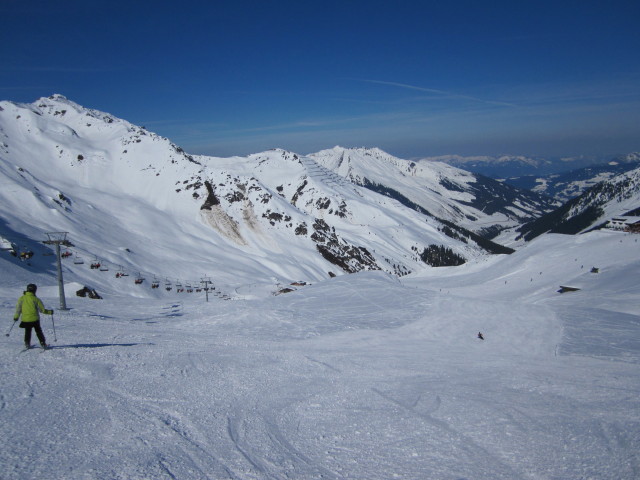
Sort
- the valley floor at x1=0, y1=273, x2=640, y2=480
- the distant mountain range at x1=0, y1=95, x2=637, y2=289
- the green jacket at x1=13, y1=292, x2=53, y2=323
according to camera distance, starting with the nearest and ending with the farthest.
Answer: the valley floor at x1=0, y1=273, x2=640, y2=480 → the green jacket at x1=13, y1=292, x2=53, y2=323 → the distant mountain range at x1=0, y1=95, x2=637, y2=289

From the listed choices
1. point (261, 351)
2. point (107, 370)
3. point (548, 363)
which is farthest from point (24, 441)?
point (548, 363)

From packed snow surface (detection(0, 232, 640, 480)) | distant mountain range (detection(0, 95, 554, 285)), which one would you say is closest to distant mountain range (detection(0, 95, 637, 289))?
distant mountain range (detection(0, 95, 554, 285))

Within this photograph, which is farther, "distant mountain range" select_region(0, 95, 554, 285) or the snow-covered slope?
"distant mountain range" select_region(0, 95, 554, 285)

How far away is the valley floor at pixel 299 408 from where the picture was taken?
705cm

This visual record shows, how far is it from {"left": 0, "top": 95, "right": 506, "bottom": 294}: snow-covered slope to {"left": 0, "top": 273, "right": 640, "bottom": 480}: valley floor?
165 feet

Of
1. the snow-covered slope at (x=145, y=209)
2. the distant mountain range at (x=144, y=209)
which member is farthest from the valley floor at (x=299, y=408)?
the snow-covered slope at (x=145, y=209)

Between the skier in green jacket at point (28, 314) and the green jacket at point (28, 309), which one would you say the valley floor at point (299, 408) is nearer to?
the skier in green jacket at point (28, 314)

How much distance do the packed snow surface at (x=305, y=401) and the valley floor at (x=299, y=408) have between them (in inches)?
→ 1.7

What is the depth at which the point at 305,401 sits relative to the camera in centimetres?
1055

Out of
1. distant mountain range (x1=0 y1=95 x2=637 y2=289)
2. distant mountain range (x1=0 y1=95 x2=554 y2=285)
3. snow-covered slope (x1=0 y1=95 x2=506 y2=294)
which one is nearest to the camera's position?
snow-covered slope (x1=0 y1=95 x2=506 y2=294)

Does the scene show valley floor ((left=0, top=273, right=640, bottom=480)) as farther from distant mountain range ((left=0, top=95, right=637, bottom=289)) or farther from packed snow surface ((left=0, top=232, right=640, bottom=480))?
distant mountain range ((left=0, top=95, right=637, bottom=289))

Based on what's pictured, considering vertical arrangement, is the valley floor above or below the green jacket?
below

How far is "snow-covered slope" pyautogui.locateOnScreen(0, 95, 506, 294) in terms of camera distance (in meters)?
76.2

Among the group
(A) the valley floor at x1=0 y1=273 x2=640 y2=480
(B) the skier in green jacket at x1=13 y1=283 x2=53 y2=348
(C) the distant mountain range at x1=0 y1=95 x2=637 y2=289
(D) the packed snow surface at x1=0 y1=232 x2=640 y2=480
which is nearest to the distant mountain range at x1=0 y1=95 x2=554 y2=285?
(C) the distant mountain range at x1=0 y1=95 x2=637 y2=289
